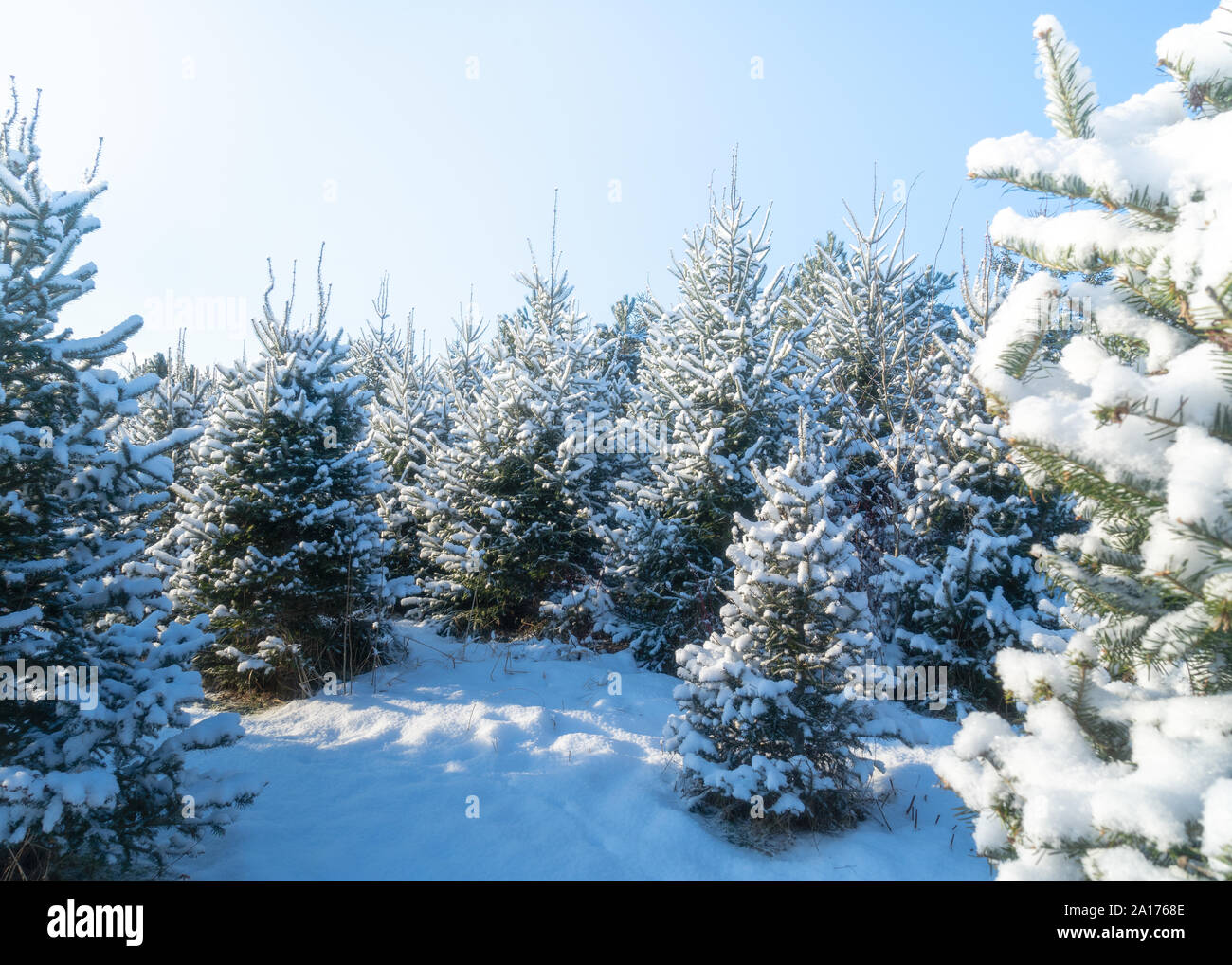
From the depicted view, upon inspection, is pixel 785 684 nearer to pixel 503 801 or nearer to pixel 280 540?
pixel 503 801

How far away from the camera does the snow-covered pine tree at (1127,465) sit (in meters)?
1.77

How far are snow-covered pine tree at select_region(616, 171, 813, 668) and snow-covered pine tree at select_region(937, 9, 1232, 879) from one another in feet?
17.2

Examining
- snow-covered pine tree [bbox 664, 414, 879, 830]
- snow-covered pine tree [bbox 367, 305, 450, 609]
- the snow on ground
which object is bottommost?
the snow on ground

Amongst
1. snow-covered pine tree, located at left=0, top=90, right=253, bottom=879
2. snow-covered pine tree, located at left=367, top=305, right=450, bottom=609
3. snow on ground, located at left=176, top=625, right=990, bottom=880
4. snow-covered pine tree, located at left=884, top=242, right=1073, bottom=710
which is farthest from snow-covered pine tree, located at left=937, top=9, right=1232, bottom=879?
snow-covered pine tree, located at left=367, top=305, right=450, bottom=609

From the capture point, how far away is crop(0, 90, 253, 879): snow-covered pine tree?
3422mm

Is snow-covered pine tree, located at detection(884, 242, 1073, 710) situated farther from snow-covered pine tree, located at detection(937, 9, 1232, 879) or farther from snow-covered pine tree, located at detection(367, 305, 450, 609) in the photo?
snow-covered pine tree, located at detection(367, 305, 450, 609)

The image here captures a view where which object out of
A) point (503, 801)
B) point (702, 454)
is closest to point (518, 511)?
point (702, 454)

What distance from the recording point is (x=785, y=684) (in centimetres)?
451

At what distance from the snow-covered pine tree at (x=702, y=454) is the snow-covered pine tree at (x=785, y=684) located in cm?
257

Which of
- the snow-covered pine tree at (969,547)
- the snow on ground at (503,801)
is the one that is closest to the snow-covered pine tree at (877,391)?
the snow-covered pine tree at (969,547)

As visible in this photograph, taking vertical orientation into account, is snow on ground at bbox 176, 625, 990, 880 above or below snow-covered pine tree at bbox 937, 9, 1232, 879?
below

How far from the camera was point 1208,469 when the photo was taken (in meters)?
1.74

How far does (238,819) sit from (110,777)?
135cm
